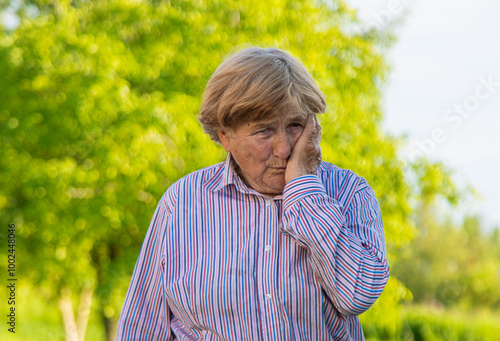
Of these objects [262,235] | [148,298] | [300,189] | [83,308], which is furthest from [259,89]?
[83,308]

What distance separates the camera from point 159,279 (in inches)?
62.0

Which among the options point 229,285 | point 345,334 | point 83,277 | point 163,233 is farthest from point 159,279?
point 83,277

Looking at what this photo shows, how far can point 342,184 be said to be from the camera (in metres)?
1.47

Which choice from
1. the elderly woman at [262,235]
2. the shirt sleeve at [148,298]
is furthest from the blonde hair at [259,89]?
the shirt sleeve at [148,298]

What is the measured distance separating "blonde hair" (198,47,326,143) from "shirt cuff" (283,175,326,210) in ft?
0.60

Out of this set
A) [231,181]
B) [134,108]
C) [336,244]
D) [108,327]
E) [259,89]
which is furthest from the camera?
[108,327]

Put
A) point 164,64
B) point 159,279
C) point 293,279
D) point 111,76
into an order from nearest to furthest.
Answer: point 293,279, point 159,279, point 111,76, point 164,64

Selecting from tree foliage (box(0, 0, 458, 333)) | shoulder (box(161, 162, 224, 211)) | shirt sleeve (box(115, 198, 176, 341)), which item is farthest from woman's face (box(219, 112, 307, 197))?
tree foliage (box(0, 0, 458, 333))

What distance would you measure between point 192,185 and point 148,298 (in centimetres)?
35

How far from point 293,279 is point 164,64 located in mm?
5413

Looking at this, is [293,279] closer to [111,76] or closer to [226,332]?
[226,332]

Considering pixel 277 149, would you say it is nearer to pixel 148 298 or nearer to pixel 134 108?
pixel 148 298

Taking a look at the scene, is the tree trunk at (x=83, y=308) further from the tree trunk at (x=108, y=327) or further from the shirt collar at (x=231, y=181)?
the shirt collar at (x=231, y=181)

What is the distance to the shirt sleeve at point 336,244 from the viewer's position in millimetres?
1284
